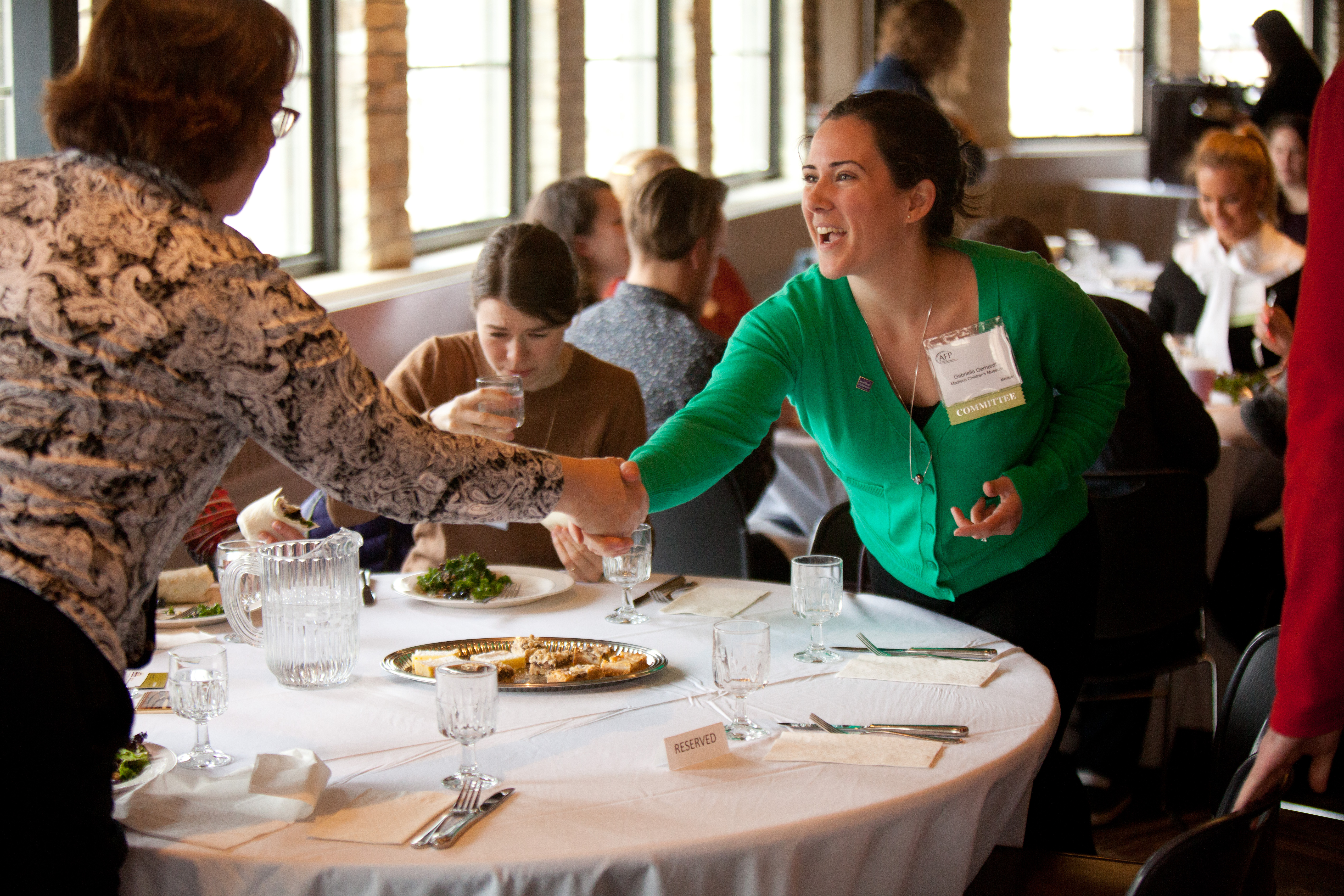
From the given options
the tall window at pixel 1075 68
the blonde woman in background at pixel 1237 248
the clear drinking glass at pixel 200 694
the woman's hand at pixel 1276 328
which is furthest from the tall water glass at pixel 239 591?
the tall window at pixel 1075 68

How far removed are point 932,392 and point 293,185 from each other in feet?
10.3

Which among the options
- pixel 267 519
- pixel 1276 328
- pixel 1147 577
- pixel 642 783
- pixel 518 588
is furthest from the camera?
pixel 1276 328

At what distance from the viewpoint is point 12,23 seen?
3.16 metres

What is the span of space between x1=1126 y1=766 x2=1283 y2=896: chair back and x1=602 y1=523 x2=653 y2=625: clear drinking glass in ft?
3.14

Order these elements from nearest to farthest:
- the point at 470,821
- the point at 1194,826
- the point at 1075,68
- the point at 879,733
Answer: the point at 470,821 → the point at 879,733 → the point at 1194,826 → the point at 1075,68

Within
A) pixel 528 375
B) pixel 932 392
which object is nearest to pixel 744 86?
pixel 528 375

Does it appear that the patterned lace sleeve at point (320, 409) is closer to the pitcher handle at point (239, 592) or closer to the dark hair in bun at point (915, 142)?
the pitcher handle at point (239, 592)

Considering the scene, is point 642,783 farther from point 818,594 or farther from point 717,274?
point 717,274

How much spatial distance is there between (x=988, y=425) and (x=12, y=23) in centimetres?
267

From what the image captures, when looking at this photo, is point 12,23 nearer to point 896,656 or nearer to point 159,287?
point 159,287

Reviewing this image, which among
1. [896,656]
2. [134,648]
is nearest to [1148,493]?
[896,656]

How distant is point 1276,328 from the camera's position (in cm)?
334

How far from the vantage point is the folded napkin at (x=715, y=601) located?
6.88 ft

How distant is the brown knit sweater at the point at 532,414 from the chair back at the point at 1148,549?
106cm
